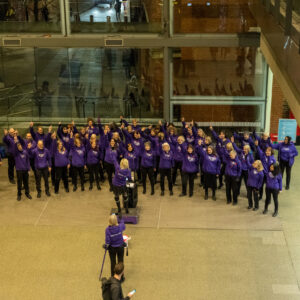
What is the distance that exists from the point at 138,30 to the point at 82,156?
17.3 ft

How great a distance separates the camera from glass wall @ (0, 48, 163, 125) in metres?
16.5

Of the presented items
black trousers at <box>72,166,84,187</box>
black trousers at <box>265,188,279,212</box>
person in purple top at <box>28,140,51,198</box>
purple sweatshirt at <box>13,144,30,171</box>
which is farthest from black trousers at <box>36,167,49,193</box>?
black trousers at <box>265,188,279,212</box>

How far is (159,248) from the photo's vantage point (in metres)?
10.4

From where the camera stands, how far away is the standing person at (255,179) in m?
11.3

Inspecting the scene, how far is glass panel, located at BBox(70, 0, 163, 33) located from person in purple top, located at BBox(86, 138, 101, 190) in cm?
482

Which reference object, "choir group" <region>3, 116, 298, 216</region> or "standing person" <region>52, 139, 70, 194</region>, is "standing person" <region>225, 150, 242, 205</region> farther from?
"standing person" <region>52, 139, 70, 194</region>

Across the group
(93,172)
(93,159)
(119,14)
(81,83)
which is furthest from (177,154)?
(119,14)

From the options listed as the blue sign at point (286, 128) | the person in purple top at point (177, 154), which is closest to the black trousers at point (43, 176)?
the person in purple top at point (177, 154)

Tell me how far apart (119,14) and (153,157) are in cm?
573

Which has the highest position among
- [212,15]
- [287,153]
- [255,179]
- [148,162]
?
[212,15]

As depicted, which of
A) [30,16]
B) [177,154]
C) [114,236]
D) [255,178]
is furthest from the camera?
[30,16]

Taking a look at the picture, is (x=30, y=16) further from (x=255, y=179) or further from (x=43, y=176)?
(x=255, y=179)

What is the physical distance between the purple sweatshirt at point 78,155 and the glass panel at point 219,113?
Result: 4.82 metres

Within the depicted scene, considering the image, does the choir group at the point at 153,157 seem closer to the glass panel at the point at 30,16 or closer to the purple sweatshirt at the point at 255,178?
the purple sweatshirt at the point at 255,178
